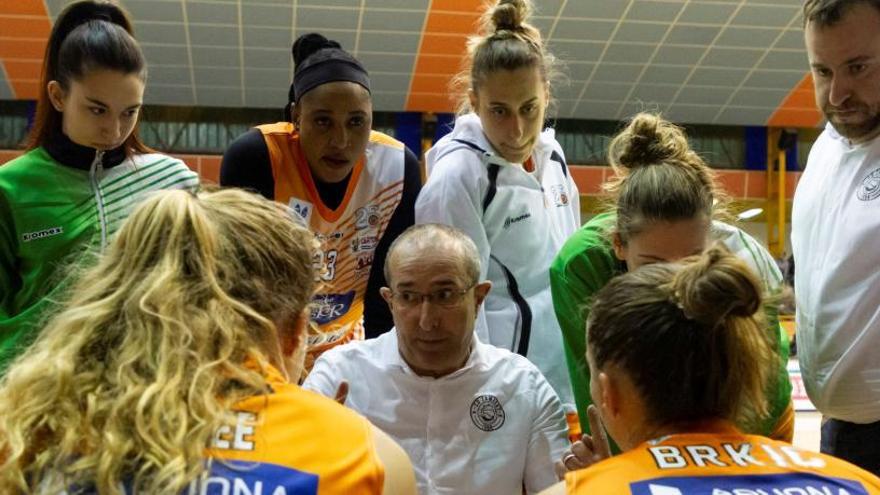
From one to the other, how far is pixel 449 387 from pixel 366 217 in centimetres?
70

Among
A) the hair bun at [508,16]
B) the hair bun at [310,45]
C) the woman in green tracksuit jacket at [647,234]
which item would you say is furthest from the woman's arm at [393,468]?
the hair bun at [508,16]

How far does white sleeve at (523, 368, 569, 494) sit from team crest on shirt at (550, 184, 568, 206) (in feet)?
2.74

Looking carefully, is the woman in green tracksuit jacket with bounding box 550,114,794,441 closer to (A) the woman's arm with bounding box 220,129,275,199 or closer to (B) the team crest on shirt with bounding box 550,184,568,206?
(B) the team crest on shirt with bounding box 550,184,568,206

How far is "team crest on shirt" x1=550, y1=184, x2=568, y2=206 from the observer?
3271 millimetres

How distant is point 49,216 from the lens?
260 cm

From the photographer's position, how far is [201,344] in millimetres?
1312

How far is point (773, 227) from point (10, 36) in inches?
371

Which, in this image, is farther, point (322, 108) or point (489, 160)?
point (489, 160)

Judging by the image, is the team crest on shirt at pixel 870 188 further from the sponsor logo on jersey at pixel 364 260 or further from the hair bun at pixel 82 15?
the hair bun at pixel 82 15

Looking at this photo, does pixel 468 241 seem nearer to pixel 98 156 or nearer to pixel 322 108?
pixel 322 108

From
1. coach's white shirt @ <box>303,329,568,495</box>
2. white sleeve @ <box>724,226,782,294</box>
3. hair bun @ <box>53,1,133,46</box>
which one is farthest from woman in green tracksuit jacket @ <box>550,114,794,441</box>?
hair bun @ <box>53,1,133,46</box>

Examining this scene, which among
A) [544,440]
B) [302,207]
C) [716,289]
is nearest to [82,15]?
[302,207]

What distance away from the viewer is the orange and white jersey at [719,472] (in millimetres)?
1369

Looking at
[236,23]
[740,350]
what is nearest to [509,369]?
[740,350]
